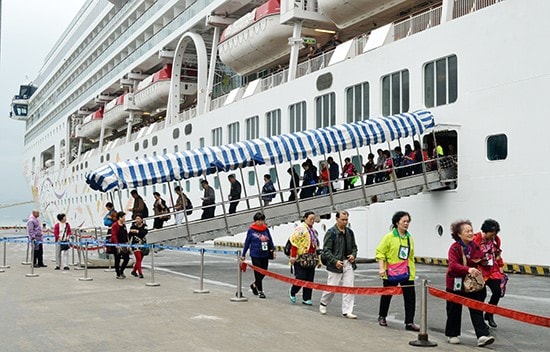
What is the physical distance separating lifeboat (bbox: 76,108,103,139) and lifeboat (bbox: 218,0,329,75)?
80.2 feet

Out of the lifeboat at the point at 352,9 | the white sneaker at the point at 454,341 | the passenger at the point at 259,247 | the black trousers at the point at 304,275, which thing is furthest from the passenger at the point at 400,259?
the lifeboat at the point at 352,9

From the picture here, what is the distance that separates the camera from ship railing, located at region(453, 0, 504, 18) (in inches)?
662

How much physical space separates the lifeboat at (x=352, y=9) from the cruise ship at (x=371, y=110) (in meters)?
0.05

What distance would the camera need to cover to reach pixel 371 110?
1984 cm

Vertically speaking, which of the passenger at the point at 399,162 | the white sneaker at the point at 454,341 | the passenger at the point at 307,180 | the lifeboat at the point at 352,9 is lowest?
the white sneaker at the point at 454,341

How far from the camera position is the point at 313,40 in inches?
990

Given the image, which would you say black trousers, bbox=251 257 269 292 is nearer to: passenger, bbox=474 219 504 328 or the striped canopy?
passenger, bbox=474 219 504 328

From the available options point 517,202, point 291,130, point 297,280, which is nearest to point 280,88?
point 291,130

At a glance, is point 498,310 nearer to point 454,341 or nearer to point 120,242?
point 454,341

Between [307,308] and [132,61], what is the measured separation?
34826 mm

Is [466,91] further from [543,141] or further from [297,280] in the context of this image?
[297,280]

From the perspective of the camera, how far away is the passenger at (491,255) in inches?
306

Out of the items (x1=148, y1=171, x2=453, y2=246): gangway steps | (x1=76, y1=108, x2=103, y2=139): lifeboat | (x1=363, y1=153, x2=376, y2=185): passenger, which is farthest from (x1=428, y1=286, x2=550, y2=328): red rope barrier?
(x1=76, y1=108, x2=103, y2=139): lifeboat

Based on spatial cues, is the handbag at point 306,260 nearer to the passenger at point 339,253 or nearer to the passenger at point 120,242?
the passenger at point 339,253
